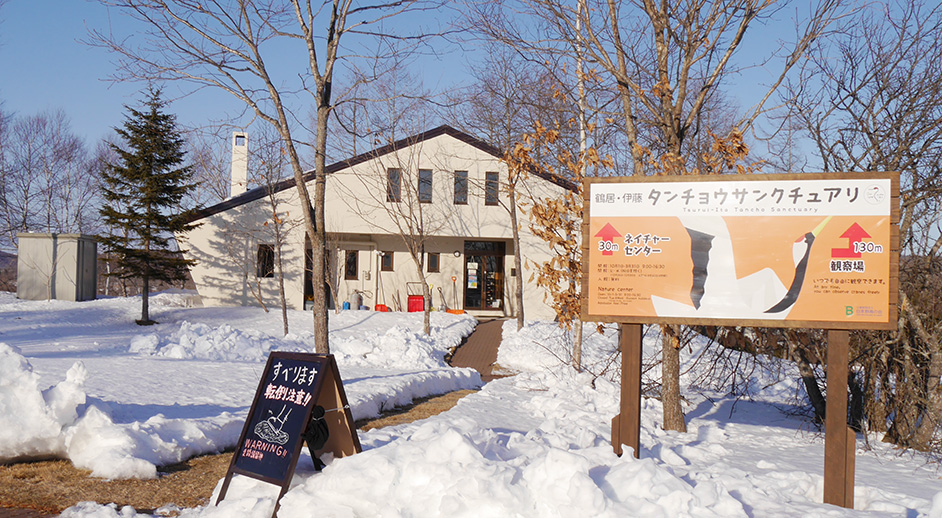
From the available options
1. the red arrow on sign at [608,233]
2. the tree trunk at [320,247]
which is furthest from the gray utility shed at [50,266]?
the red arrow on sign at [608,233]

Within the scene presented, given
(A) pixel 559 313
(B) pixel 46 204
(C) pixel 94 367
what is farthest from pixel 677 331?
(B) pixel 46 204

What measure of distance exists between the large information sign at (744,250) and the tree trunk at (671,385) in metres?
2.64

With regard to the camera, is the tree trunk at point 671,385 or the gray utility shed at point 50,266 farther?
the gray utility shed at point 50,266

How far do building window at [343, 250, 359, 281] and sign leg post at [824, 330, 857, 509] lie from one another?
75.2ft

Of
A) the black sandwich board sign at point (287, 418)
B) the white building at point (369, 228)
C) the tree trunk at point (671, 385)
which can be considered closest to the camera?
the black sandwich board sign at point (287, 418)

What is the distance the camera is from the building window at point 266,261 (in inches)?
1012

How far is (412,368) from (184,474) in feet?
27.7

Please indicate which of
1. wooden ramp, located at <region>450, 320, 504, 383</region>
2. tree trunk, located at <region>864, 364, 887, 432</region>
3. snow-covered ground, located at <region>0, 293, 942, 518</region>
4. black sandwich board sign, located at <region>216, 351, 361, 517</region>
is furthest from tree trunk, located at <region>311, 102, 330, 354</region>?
tree trunk, located at <region>864, 364, 887, 432</region>

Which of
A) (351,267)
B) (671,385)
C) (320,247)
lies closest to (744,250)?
(671,385)

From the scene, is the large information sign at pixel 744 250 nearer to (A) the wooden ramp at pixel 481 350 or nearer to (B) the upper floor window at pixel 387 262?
(A) the wooden ramp at pixel 481 350

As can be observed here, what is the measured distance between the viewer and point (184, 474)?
579 cm

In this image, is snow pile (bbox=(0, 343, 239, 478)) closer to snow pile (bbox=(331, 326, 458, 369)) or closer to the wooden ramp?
snow pile (bbox=(331, 326, 458, 369))

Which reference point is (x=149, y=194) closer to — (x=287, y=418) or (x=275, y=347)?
(x=275, y=347)

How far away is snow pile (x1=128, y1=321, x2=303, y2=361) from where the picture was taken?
13820 millimetres
